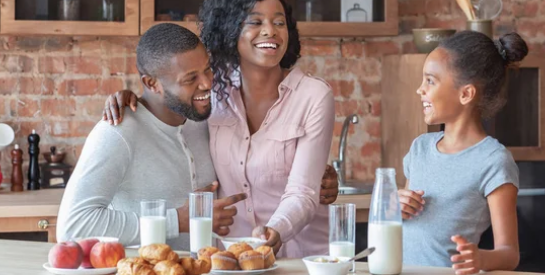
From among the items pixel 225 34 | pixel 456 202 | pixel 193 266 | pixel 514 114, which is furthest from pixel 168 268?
pixel 514 114

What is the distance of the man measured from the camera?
7.25 ft

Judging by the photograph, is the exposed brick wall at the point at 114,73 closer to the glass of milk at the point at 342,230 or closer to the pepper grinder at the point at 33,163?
the pepper grinder at the point at 33,163

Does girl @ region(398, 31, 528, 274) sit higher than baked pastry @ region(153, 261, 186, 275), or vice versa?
girl @ region(398, 31, 528, 274)

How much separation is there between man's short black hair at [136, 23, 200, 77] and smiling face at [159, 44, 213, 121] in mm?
17

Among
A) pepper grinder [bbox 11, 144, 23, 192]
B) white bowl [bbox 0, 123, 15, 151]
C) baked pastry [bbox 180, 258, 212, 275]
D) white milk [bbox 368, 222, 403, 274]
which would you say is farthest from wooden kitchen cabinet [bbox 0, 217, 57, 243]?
white milk [bbox 368, 222, 403, 274]

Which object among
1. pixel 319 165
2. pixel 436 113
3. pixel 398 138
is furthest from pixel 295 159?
pixel 398 138

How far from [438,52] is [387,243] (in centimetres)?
72

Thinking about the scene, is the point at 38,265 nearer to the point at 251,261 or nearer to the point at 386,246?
the point at 251,261

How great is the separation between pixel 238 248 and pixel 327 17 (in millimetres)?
2047

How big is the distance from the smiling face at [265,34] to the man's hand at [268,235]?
61 centimetres

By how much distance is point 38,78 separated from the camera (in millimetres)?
3906

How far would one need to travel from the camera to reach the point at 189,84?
242cm

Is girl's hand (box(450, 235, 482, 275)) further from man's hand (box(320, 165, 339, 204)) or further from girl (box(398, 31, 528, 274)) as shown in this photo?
man's hand (box(320, 165, 339, 204))

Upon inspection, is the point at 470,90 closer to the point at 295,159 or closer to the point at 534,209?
the point at 295,159
